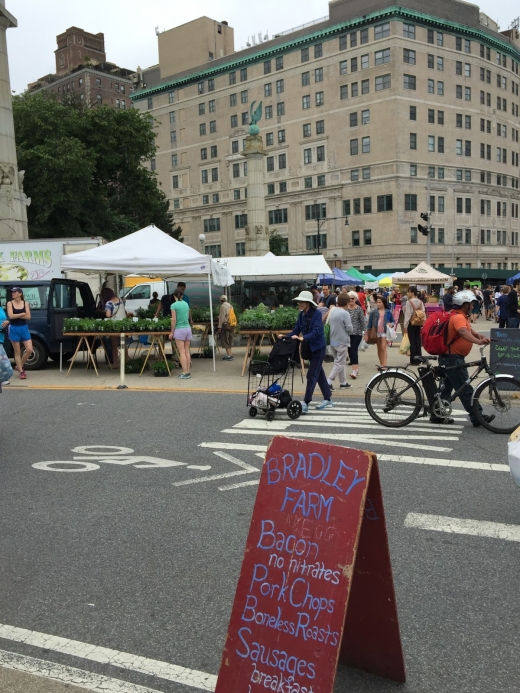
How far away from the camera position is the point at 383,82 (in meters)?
68.8

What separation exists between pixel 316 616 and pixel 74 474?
4.41 meters

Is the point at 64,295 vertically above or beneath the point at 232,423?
above

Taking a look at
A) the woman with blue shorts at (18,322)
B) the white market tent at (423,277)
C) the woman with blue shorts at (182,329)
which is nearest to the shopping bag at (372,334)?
the woman with blue shorts at (182,329)

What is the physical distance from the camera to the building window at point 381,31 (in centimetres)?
6819

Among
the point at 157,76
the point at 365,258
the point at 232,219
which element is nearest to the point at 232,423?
the point at 365,258

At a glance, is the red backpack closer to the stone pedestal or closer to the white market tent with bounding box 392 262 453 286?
the white market tent with bounding box 392 262 453 286

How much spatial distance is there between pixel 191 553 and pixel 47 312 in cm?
1107

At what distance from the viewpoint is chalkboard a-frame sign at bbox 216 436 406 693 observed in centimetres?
251

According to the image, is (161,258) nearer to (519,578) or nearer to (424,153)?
(519,578)

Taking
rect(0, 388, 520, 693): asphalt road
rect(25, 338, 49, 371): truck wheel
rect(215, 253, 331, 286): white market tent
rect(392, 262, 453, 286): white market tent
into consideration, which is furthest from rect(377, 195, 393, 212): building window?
rect(0, 388, 520, 693): asphalt road

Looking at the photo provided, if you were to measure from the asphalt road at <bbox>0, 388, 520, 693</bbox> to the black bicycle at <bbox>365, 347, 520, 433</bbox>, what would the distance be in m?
0.32

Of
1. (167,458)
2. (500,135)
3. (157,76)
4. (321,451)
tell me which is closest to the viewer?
(321,451)

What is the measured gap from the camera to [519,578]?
13.0 feet

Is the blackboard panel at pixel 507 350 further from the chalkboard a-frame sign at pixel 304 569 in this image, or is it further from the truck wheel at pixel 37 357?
the truck wheel at pixel 37 357
